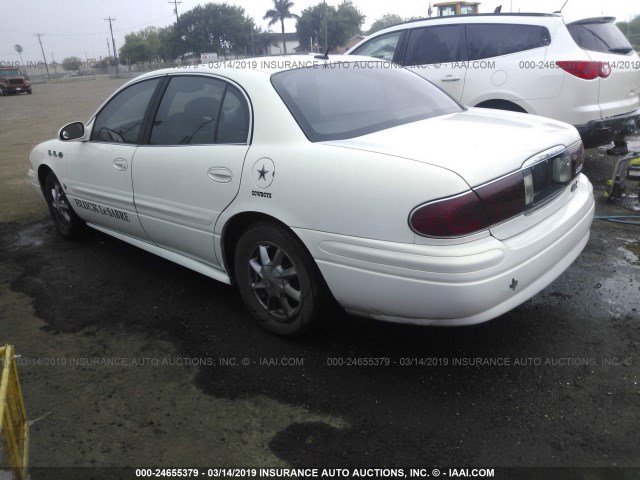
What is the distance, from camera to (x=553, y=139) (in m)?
2.81

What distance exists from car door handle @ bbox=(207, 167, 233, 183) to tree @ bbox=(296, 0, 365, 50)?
75.2m

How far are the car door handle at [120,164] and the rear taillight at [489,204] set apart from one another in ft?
7.61

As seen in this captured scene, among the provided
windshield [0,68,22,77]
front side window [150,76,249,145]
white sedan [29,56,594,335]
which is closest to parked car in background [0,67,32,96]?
windshield [0,68,22,77]

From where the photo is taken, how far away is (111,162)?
12.8 feet

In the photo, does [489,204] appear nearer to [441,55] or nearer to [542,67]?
[542,67]

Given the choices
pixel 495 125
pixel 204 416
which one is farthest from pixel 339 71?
pixel 204 416

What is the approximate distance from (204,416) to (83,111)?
58.9 ft

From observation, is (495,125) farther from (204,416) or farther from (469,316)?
(204,416)

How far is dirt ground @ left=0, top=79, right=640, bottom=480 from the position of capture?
225cm

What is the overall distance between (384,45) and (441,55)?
83cm

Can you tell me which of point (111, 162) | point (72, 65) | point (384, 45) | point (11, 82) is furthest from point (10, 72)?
point (72, 65)

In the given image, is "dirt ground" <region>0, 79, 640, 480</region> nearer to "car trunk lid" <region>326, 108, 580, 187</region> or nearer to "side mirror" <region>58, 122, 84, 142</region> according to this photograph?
"car trunk lid" <region>326, 108, 580, 187</region>

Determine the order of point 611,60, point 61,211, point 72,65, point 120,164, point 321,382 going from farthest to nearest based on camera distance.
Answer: point 72,65
point 611,60
point 61,211
point 120,164
point 321,382

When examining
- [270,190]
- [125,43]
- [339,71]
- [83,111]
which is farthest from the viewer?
[125,43]
